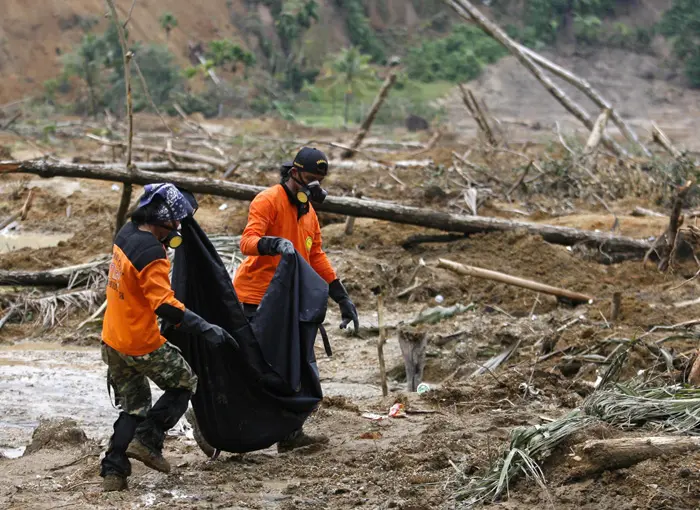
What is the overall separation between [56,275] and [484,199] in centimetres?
647

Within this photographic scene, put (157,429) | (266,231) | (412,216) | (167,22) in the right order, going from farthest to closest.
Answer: (167,22) < (412,216) < (266,231) < (157,429)

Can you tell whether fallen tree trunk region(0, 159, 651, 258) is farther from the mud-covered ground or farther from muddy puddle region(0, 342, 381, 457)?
muddy puddle region(0, 342, 381, 457)

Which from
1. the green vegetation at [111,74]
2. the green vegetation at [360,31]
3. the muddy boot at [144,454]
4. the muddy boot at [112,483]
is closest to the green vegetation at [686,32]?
the green vegetation at [360,31]

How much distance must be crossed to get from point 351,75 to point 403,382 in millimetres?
33424

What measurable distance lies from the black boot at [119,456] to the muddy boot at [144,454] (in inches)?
1.2

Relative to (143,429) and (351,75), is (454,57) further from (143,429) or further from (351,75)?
(143,429)

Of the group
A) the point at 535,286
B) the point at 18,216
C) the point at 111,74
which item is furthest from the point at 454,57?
the point at 535,286

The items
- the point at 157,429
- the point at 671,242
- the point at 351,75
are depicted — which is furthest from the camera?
the point at 351,75

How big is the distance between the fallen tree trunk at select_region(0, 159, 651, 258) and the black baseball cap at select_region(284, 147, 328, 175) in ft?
18.6

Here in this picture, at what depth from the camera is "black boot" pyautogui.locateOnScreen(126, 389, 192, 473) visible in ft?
16.8

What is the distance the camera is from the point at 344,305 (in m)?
6.11

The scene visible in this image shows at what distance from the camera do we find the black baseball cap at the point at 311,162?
19.1ft

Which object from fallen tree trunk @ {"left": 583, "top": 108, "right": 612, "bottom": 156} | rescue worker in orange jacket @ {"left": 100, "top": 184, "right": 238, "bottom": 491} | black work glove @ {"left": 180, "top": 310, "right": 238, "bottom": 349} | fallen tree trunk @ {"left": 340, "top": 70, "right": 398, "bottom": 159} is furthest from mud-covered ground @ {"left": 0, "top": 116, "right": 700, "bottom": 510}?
fallen tree trunk @ {"left": 340, "top": 70, "right": 398, "bottom": 159}

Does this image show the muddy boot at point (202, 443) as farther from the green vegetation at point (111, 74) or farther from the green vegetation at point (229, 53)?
the green vegetation at point (229, 53)
